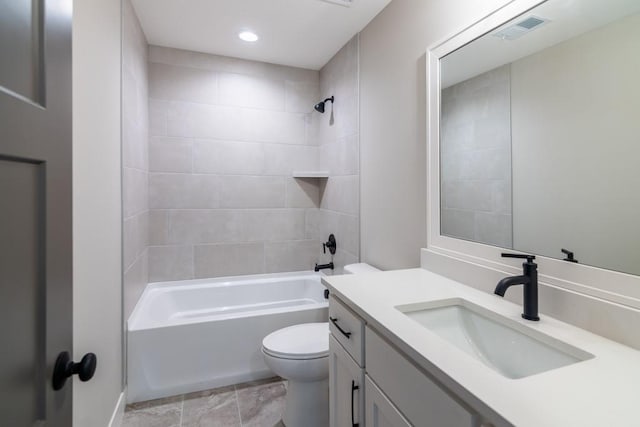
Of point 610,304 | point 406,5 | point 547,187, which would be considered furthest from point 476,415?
point 406,5

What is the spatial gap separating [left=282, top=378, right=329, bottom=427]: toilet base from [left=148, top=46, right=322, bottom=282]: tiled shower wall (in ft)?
4.64

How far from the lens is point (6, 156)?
479mm

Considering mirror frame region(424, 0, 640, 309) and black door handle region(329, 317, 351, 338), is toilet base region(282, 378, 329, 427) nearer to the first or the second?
black door handle region(329, 317, 351, 338)

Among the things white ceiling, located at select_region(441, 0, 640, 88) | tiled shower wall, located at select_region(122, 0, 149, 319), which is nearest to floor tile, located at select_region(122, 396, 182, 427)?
tiled shower wall, located at select_region(122, 0, 149, 319)

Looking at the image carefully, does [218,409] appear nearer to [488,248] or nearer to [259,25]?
[488,248]


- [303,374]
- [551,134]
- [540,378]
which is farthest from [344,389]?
[551,134]

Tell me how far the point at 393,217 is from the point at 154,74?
7.41ft

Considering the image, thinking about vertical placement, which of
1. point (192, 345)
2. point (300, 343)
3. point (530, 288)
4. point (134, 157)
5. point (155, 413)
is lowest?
point (155, 413)

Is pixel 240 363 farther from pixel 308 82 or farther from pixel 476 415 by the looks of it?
pixel 308 82

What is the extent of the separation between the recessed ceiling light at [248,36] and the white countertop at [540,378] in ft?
7.17

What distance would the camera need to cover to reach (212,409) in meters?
1.88

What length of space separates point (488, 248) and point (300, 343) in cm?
110

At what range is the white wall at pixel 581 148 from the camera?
0.86 meters

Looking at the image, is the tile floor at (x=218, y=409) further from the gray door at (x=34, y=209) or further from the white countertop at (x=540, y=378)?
the gray door at (x=34, y=209)
